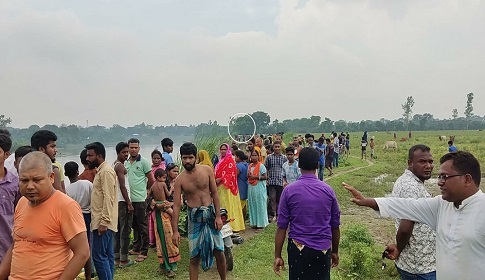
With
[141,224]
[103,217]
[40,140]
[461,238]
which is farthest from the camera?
[141,224]

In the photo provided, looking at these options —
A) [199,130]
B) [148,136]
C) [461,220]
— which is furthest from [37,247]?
[148,136]

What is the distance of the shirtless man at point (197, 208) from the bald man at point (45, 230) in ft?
7.41

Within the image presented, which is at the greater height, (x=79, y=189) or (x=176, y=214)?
(x=79, y=189)

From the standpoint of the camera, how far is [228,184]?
7.10 m

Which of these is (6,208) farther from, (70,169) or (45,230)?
(70,169)

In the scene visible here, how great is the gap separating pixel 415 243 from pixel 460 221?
809mm

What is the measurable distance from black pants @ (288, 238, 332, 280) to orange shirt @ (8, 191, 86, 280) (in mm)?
1961

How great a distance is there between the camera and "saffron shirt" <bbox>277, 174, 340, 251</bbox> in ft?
11.7

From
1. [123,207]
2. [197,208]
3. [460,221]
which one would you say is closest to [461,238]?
[460,221]

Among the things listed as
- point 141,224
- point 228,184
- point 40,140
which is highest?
point 40,140

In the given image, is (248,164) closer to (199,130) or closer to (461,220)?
(199,130)

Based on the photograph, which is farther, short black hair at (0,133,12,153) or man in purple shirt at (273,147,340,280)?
man in purple shirt at (273,147,340,280)

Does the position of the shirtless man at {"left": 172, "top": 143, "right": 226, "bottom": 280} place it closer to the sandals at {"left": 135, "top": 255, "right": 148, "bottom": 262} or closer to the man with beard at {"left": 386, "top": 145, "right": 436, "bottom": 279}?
the sandals at {"left": 135, "top": 255, "right": 148, "bottom": 262}

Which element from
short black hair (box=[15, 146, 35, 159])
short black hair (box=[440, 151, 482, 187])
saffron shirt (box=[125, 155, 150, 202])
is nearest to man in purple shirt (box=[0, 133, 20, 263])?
short black hair (box=[15, 146, 35, 159])
